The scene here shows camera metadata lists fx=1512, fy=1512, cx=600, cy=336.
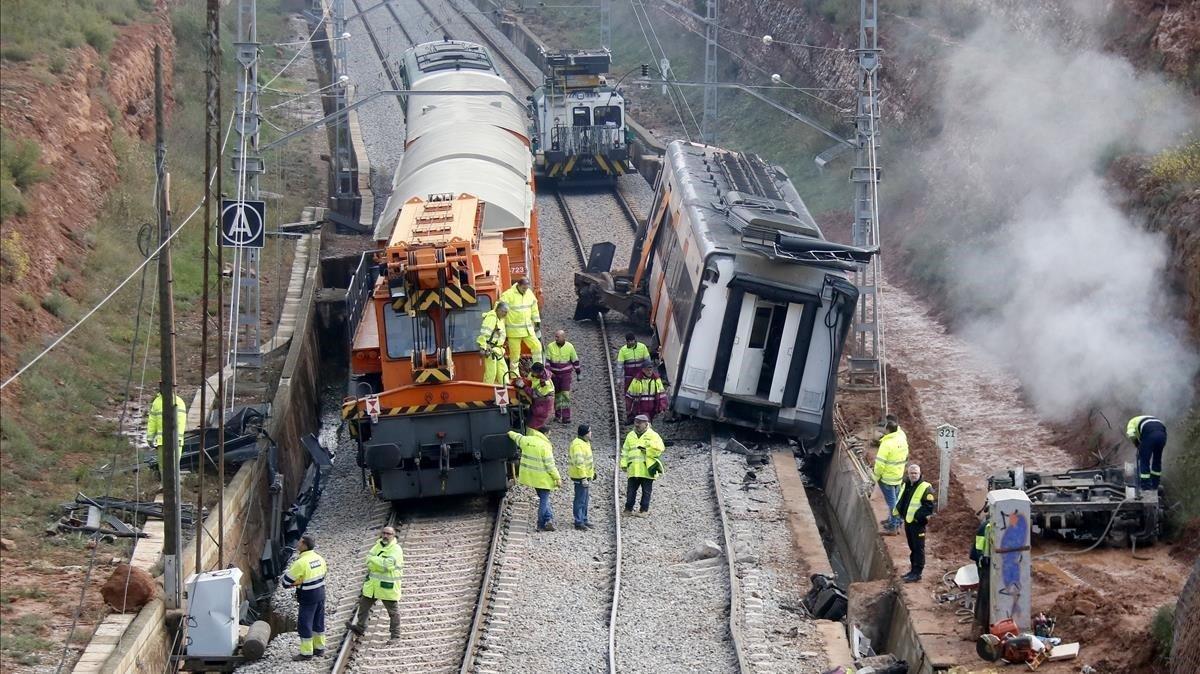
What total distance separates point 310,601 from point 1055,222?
15885 mm

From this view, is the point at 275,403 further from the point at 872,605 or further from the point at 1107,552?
the point at 1107,552

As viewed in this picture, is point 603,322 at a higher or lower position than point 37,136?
lower

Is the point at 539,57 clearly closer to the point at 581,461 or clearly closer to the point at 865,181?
the point at 865,181

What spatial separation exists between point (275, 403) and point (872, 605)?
9.28 meters

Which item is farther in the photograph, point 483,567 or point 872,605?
point 483,567

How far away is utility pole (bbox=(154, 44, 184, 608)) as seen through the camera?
14.1m

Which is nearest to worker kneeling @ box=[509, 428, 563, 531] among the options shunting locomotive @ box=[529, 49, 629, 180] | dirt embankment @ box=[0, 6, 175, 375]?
dirt embankment @ box=[0, 6, 175, 375]

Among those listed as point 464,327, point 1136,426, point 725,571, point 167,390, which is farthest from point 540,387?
point 1136,426

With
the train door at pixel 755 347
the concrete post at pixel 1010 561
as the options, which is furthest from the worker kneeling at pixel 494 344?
the concrete post at pixel 1010 561

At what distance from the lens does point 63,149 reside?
26.6 metres

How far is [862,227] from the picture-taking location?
23891mm

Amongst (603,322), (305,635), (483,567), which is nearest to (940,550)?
(483,567)

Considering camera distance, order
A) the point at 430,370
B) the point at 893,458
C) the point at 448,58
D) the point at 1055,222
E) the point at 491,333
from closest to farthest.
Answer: the point at 893,458
the point at 430,370
the point at 491,333
the point at 1055,222
the point at 448,58

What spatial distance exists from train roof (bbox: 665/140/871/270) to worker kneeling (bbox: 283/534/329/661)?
784 centimetres
